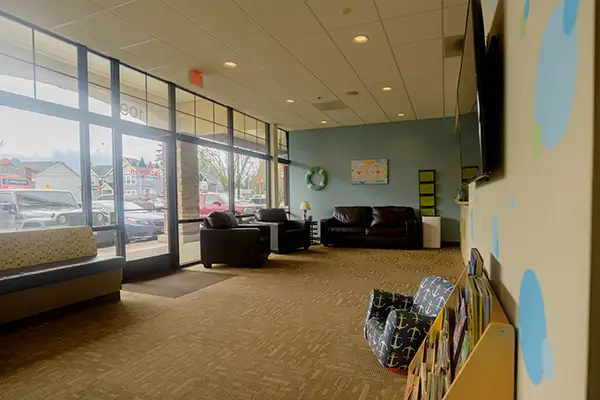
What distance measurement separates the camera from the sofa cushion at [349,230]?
7.93 m

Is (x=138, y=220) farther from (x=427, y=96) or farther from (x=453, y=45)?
(x=427, y=96)

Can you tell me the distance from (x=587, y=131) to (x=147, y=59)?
5074mm

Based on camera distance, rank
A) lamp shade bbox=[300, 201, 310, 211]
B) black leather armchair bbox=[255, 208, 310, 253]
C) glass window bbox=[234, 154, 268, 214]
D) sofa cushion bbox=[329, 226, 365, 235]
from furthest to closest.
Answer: lamp shade bbox=[300, 201, 310, 211] → sofa cushion bbox=[329, 226, 365, 235] → glass window bbox=[234, 154, 268, 214] → black leather armchair bbox=[255, 208, 310, 253]

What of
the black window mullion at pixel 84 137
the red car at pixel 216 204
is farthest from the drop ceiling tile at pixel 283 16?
the red car at pixel 216 204

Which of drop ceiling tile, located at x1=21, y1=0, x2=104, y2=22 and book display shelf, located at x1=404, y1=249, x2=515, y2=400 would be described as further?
drop ceiling tile, located at x1=21, y1=0, x2=104, y2=22

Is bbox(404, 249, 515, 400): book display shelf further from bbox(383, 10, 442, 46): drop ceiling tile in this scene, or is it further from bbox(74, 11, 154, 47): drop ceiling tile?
bbox(74, 11, 154, 47): drop ceiling tile

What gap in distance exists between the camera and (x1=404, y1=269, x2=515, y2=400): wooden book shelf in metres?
1.04

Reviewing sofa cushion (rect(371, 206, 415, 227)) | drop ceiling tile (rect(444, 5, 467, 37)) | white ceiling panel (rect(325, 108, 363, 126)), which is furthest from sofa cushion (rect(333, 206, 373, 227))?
drop ceiling tile (rect(444, 5, 467, 37))

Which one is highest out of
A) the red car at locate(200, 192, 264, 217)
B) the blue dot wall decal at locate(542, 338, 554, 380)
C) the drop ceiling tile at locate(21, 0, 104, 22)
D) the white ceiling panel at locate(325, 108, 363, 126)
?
the drop ceiling tile at locate(21, 0, 104, 22)

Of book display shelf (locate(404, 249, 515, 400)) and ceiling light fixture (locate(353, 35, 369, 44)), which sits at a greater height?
ceiling light fixture (locate(353, 35, 369, 44))

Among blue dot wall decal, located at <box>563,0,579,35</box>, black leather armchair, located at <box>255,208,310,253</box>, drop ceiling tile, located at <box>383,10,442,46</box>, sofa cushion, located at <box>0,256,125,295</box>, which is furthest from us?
black leather armchair, located at <box>255,208,310,253</box>

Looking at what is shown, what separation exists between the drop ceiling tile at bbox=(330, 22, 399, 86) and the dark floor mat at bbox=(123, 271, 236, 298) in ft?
11.4

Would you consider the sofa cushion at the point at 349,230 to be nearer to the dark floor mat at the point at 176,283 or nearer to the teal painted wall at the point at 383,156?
the teal painted wall at the point at 383,156

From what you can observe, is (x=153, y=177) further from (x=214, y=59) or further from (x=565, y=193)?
(x=565, y=193)
